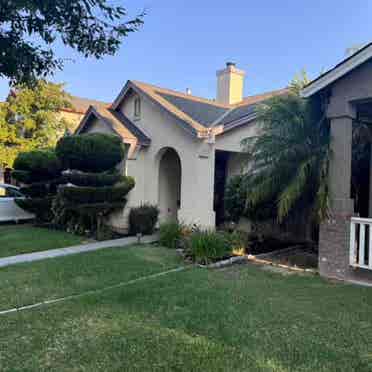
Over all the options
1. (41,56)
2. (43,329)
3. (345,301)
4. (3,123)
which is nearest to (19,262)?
(43,329)

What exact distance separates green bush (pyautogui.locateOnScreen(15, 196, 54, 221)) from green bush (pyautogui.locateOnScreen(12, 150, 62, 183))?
96 centimetres

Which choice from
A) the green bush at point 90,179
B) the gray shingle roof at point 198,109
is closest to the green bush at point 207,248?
the green bush at point 90,179

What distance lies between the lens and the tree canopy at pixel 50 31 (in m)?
4.03

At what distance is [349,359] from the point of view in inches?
150

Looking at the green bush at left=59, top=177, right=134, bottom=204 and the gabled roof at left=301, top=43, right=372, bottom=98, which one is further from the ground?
the gabled roof at left=301, top=43, right=372, bottom=98

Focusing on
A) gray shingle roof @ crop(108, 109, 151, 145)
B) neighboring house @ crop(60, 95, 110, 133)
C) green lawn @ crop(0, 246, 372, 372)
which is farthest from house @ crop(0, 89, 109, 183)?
green lawn @ crop(0, 246, 372, 372)

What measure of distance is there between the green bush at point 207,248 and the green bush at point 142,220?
3653 millimetres

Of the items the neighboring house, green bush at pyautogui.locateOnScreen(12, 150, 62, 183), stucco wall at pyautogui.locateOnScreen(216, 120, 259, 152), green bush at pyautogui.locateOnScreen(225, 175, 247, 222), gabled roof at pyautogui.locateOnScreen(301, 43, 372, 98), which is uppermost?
the neighboring house

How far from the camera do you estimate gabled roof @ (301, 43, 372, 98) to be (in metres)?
6.70

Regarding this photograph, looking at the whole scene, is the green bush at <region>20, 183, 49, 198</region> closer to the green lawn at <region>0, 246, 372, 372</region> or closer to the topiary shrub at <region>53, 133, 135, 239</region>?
the topiary shrub at <region>53, 133, 135, 239</region>

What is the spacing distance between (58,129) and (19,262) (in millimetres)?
17688

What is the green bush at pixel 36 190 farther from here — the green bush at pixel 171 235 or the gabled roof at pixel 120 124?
the green bush at pixel 171 235

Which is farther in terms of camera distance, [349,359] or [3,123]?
[3,123]

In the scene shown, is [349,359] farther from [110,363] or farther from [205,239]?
[205,239]
